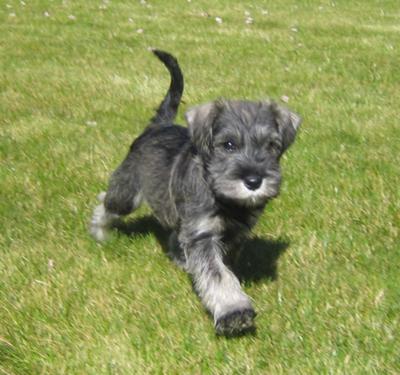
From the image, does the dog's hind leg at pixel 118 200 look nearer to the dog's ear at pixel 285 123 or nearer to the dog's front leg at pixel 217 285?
the dog's front leg at pixel 217 285

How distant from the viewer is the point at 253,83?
414 inches

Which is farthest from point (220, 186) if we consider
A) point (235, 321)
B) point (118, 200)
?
point (118, 200)

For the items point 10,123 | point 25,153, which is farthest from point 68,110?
point 25,153

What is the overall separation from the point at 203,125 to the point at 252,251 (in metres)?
1.45

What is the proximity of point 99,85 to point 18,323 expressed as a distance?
6.47 meters

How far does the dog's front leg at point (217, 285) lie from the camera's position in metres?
4.17

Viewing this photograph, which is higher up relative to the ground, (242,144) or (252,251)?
(242,144)

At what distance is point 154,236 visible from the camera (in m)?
6.00

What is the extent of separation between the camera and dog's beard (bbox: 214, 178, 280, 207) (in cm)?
420

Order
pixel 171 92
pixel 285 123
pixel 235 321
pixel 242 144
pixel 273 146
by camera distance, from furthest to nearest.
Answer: pixel 171 92
pixel 285 123
pixel 273 146
pixel 242 144
pixel 235 321

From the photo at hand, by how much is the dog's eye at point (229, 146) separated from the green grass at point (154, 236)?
112cm

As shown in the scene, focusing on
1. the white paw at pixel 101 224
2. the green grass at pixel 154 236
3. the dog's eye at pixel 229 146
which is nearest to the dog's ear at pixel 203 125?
the dog's eye at pixel 229 146

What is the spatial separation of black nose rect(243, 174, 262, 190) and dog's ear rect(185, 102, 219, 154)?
0.53 metres

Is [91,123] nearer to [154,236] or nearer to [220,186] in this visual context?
[154,236]
